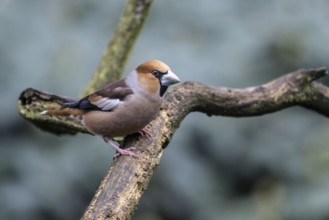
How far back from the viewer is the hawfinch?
4.28 metres

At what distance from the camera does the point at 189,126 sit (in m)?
5.89

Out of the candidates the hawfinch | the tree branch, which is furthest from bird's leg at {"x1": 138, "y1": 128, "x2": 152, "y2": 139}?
the tree branch

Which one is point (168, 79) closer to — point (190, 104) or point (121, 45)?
point (190, 104)

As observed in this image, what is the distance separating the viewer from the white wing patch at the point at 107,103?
441 centimetres

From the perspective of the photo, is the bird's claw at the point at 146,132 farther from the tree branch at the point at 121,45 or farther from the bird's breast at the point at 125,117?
the tree branch at the point at 121,45

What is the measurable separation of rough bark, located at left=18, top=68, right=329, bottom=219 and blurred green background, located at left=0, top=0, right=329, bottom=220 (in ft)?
3.00

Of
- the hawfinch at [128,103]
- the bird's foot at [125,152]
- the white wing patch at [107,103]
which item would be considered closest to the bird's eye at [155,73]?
the hawfinch at [128,103]

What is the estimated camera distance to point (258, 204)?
5.94 m

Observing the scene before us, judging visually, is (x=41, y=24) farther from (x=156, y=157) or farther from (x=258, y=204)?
(x=156, y=157)

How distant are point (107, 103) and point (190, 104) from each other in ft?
1.40

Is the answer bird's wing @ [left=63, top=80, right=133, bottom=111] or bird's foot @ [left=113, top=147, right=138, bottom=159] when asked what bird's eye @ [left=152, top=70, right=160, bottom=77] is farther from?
bird's foot @ [left=113, top=147, right=138, bottom=159]

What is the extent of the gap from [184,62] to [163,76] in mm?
1795

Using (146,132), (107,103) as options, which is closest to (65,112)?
(107,103)

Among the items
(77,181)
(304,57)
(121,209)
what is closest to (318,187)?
(304,57)
